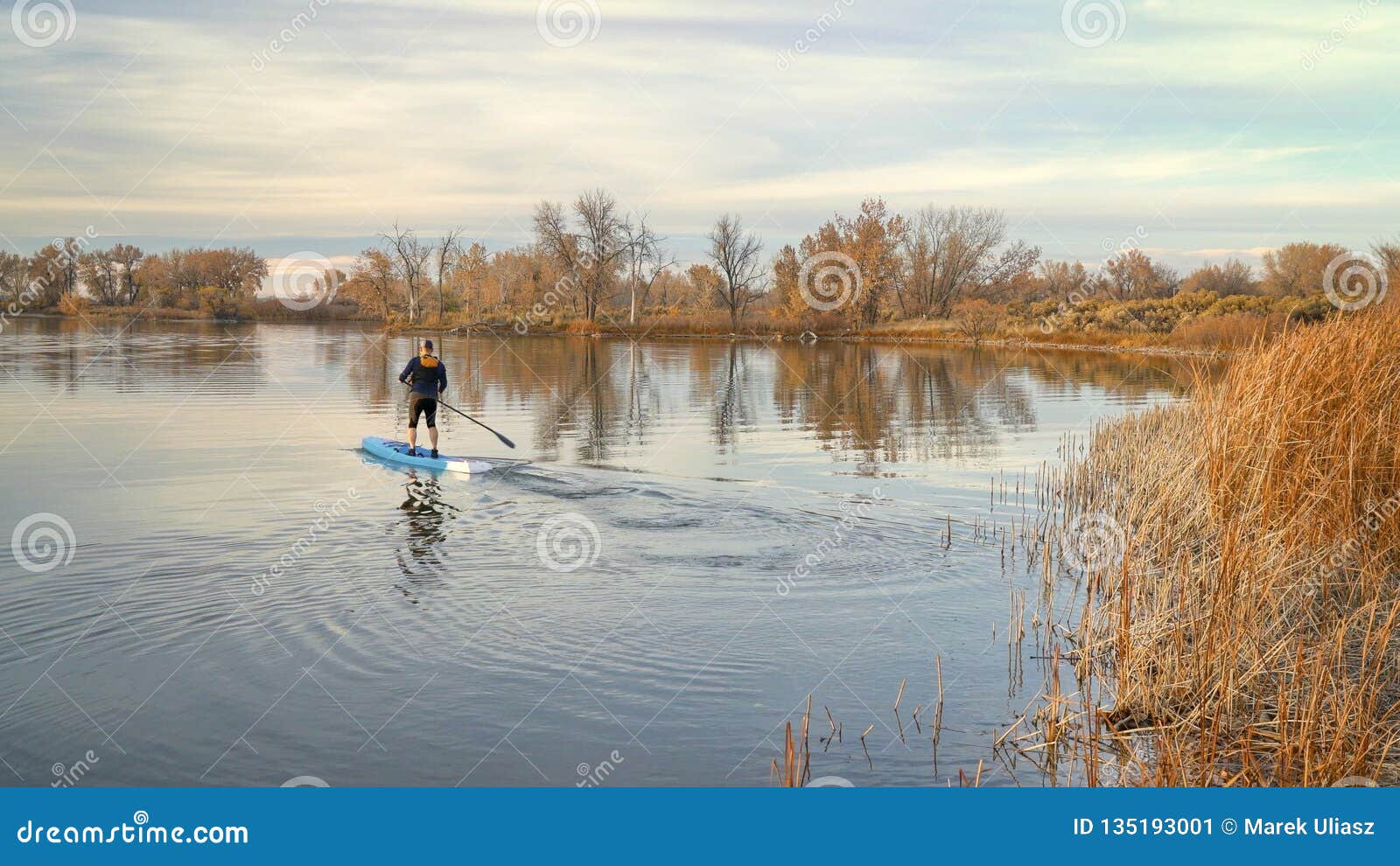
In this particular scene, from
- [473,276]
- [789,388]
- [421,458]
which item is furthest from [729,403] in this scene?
[473,276]

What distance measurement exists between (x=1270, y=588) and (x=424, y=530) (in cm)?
1032

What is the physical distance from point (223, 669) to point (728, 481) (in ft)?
34.3

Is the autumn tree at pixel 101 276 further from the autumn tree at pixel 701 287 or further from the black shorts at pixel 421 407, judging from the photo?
the black shorts at pixel 421 407

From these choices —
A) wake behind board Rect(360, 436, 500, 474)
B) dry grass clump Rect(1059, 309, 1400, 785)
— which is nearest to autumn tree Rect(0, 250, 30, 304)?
wake behind board Rect(360, 436, 500, 474)

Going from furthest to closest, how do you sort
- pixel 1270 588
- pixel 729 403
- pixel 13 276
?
pixel 13 276, pixel 729 403, pixel 1270 588

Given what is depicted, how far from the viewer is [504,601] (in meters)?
11.1

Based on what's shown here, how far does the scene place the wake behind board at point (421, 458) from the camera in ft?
63.0

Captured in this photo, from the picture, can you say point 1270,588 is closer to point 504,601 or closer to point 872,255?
point 504,601

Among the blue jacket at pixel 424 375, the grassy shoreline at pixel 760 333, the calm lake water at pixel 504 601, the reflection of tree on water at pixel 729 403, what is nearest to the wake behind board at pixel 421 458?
the calm lake water at pixel 504 601

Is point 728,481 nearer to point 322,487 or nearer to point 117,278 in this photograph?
point 322,487

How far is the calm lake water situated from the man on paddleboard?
1.02 metres

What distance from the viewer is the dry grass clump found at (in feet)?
21.9

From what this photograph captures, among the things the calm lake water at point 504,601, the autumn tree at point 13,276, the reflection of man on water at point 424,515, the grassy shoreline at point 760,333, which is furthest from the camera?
the autumn tree at point 13,276

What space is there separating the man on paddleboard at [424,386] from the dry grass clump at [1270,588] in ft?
41.5
